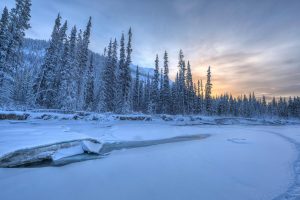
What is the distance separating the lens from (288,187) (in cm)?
511

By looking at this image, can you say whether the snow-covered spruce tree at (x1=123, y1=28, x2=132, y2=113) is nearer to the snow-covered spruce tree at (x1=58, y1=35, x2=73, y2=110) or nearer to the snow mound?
the snow-covered spruce tree at (x1=58, y1=35, x2=73, y2=110)

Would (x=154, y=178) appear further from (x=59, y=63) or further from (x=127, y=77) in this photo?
(x=127, y=77)

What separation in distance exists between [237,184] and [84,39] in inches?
1611

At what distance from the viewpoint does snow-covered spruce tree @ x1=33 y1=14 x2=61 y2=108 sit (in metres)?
33.9

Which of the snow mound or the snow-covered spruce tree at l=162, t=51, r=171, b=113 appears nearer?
the snow mound

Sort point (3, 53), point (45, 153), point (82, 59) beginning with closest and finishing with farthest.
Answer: point (45, 153) → point (3, 53) → point (82, 59)

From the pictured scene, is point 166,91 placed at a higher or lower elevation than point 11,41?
lower

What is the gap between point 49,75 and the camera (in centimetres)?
3428

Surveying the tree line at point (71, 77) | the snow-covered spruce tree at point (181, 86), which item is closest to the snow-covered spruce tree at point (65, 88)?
the tree line at point (71, 77)

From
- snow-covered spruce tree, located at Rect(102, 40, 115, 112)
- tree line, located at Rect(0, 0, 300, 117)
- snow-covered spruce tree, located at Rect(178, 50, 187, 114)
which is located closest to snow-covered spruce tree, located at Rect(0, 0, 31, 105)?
tree line, located at Rect(0, 0, 300, 117)

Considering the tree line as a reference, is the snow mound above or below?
below

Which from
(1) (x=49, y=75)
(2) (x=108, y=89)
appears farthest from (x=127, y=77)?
(1) (x=49, y=75)

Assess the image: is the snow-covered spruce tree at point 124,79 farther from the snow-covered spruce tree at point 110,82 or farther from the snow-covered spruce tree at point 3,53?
the snow-covered spruce tree at point 3,53

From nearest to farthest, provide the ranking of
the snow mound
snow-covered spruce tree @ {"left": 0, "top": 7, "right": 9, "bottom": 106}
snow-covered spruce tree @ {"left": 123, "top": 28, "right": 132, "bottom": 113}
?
the snow mound → snow-covered spruce tree @ {"left": 0, "top": 7, "right": 9, "bottom": 106} → snow-covered spruce tree @ {"left": 123, "top": 28, "right": 132, "bottom": 113}
